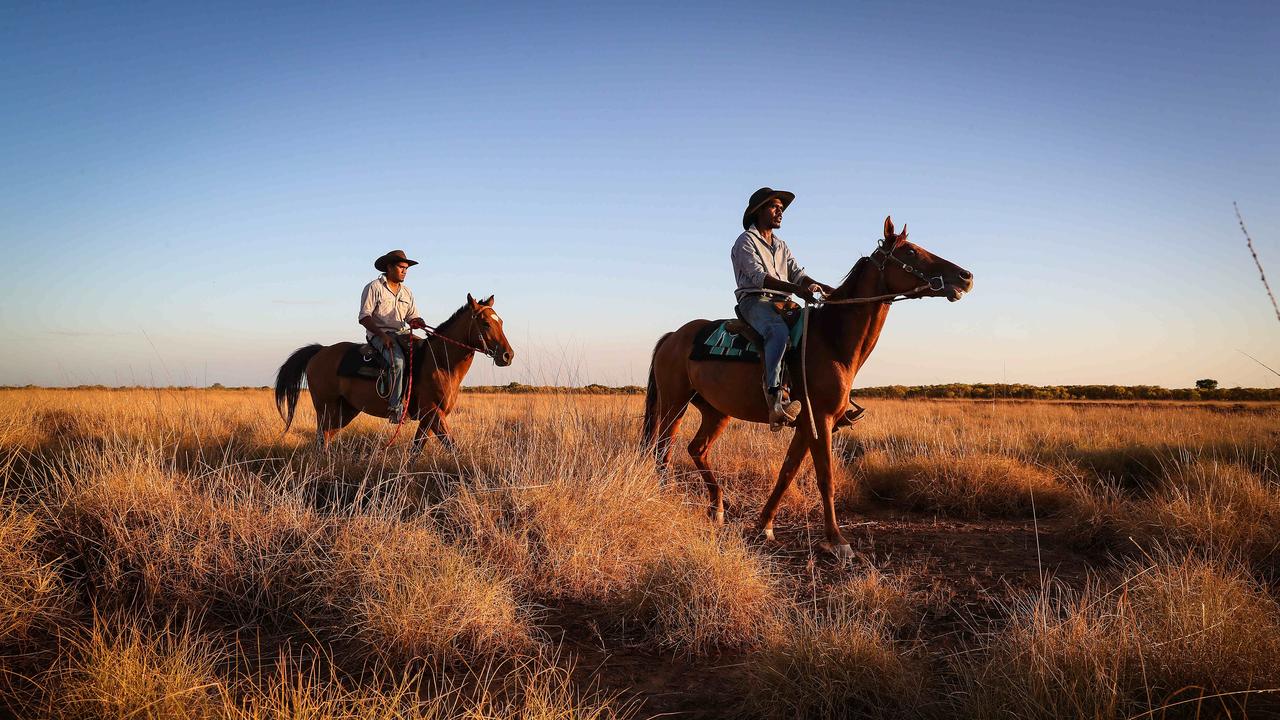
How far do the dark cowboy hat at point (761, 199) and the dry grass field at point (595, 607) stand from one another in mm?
2685

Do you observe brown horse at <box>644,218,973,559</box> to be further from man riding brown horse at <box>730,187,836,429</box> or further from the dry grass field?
the dry grass field

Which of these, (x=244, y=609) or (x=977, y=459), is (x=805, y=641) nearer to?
(x=244, y=609)

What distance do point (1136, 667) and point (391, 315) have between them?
30.5 ft

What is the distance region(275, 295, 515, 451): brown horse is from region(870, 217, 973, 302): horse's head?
205 inches

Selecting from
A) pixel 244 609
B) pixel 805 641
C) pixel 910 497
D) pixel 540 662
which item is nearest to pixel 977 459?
pixel 910 497

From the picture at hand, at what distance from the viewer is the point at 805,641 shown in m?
2.82

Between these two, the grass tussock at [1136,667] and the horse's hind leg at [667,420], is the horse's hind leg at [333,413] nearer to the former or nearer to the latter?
the horse's hind leg at [667,420]

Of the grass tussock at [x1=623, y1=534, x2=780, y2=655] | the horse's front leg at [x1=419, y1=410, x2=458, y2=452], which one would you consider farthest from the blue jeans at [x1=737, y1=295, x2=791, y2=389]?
the horse's front leg at [x1=419, y1=410, x2=458, y2=452]

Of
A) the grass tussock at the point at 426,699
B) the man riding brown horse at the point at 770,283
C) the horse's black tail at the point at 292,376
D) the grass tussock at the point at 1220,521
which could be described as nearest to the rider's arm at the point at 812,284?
the man riding brown horse at the point at 770,283

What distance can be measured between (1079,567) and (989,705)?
12.3ft

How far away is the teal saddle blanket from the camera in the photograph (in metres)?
5.94

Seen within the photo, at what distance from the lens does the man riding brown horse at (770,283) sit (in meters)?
5.73

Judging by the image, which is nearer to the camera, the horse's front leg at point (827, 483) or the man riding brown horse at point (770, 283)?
the horse's front leg at point (827, 483)

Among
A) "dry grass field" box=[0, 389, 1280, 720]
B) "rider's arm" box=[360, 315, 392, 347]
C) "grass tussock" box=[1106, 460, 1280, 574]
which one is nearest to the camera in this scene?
"dry grass field" box=[0, 389, 1280, 720]
